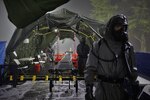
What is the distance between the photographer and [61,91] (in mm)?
10047

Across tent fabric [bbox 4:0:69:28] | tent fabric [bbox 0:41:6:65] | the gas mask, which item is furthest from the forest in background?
tent fabric [bbox 4:0:69:28]

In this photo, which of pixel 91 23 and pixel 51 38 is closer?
pixel 91 23

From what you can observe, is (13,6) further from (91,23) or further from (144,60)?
(91,23)

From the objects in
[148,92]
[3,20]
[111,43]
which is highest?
[3,20]

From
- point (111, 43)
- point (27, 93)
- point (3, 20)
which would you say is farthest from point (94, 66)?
point (3, 20)

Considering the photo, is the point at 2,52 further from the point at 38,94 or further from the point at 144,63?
the point at 144,63

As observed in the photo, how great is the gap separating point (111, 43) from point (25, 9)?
2.29 metres

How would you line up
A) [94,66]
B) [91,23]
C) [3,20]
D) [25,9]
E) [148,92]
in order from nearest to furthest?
[25,9] → [94,66] → [148,92] → [91,23] → [3,20]

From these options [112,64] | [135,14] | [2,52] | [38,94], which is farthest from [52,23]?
A: [135,14]

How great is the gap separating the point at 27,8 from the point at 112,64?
2.28 m

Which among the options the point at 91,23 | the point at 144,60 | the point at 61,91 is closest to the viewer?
the point at 144,60

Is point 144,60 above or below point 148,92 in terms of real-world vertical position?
above

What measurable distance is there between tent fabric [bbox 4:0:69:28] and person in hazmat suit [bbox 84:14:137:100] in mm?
2032

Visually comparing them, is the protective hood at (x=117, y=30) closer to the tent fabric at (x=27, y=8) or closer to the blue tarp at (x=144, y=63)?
the tent fabric at (x=27, y=8)
